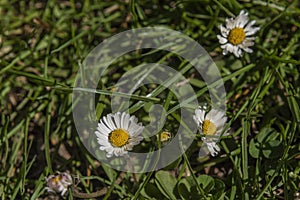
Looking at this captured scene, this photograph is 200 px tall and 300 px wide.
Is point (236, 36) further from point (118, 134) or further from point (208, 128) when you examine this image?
point (118, 134)

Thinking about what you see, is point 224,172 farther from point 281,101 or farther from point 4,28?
point 4,28

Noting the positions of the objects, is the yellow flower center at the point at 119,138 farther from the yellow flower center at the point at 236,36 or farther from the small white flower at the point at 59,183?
the yellow flower center at the point at 236,36

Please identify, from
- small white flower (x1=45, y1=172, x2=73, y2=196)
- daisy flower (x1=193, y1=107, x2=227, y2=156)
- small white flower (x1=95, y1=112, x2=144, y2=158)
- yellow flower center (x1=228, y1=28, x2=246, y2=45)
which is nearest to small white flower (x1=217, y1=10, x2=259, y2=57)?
yellow flower center (x1=228, y1=28, x2=246, y2=45)

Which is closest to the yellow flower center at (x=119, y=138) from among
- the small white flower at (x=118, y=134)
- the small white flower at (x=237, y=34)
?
the small white flower at (x=118, y=134)

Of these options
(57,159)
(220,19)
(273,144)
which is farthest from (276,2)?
(57,159)

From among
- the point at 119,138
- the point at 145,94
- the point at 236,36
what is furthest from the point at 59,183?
the point at 236,36

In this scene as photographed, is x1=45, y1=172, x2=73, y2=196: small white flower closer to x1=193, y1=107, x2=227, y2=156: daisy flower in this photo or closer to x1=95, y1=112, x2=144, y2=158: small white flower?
x1=95, y1=112, x2=144, y2=158: small white flower
